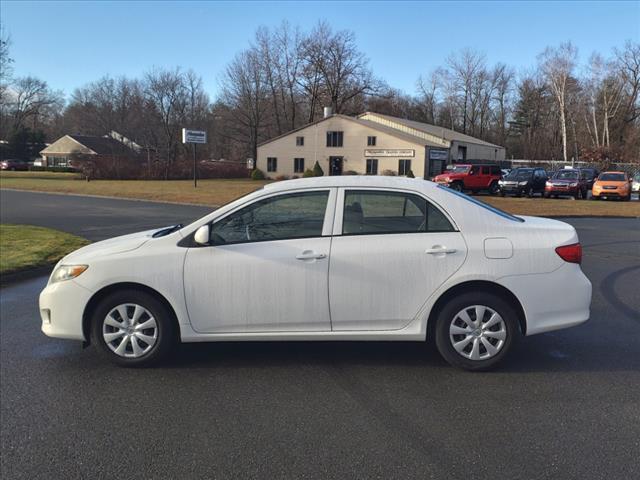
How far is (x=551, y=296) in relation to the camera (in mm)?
4422

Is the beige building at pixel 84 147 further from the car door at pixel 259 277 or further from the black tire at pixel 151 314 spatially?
the car door at pixel 259 277

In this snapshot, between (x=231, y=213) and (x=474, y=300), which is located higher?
(x=231, y=213)

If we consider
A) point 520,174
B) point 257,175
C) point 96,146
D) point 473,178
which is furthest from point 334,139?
point 96,146

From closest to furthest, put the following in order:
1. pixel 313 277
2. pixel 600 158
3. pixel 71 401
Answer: pixel 71 401, pixel 313 277, pixel 600 158

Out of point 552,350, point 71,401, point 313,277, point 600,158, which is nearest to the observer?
point 71,401

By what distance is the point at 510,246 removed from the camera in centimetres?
439

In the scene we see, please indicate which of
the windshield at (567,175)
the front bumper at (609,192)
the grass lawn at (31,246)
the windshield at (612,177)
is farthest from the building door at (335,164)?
the grass lawn at (31,246)

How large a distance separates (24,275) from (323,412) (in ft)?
22.5

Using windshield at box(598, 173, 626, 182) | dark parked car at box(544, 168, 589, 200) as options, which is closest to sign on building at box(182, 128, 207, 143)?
dark parked car at box(544, 168, 589, 200)

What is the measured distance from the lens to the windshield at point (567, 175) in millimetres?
30978

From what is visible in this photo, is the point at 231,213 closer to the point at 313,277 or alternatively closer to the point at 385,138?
the point at 313,277

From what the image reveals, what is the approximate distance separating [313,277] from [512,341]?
176 cm

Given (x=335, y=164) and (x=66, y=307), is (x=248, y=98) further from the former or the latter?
(x=66, y=307)

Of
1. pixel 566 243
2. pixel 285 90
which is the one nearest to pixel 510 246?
pixel 566 243
